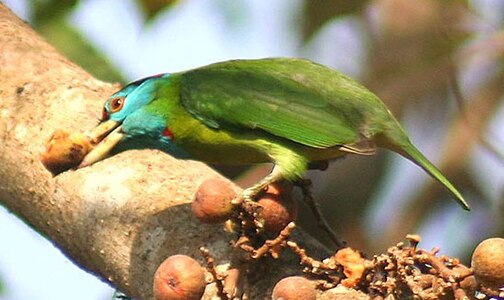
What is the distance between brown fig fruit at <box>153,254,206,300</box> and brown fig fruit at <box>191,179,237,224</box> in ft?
0.51

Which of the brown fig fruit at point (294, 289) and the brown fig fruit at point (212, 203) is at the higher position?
the brown fig fruit at point (212, 203)

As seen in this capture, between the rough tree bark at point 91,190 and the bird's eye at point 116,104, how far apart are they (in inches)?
1.6

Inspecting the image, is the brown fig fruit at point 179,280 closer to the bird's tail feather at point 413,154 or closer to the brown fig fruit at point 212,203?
the brown fig fruit at point 212,203

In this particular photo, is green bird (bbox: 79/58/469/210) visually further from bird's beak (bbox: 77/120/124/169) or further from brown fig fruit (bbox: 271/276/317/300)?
brown fig fruit (bbox: 271/276/317/300)

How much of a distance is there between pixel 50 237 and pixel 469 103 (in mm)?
2834

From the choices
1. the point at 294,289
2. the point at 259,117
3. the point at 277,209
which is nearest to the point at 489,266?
the point at 294,289

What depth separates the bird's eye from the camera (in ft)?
10.9

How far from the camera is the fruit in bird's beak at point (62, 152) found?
2.93 meters

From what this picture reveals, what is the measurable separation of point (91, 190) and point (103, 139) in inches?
11.2

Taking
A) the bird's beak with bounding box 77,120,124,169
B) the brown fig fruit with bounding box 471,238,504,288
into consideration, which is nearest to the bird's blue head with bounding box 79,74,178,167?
the bird's beak with bounding box 77,120,124,169

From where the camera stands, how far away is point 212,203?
2641 millimetres

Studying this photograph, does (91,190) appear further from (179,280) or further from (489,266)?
(489,266)

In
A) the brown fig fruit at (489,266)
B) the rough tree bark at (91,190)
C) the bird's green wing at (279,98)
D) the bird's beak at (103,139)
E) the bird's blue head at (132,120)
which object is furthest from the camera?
the bird's green wing at (279,98)

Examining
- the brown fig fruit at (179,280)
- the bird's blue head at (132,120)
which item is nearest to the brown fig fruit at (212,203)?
the brown fig fruit at (179,280)
